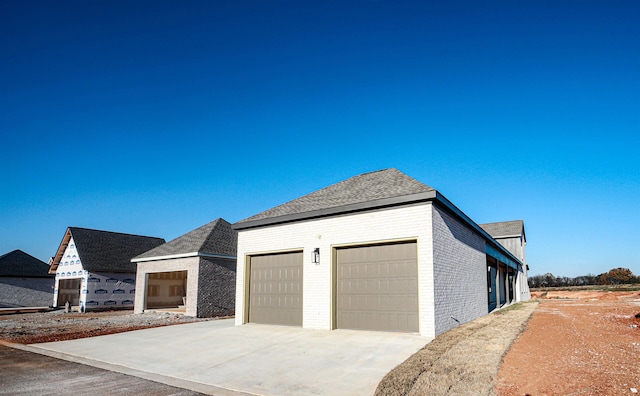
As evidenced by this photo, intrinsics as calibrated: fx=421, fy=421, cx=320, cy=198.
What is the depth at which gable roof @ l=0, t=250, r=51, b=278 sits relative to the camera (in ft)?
117

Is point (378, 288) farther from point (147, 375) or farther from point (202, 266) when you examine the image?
point (202, 266)

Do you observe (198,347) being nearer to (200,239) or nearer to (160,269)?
(200,239)

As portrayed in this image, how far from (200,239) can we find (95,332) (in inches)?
327

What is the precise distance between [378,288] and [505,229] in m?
39.3

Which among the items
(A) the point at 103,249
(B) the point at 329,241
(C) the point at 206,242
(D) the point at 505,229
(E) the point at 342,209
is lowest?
(B) the point at 329,241

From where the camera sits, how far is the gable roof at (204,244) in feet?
73.5

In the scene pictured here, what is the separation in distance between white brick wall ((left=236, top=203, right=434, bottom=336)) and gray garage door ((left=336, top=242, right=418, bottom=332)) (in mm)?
322

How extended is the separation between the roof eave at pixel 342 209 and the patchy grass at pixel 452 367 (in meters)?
3.92

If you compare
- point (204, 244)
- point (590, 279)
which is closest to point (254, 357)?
point (204, 244)

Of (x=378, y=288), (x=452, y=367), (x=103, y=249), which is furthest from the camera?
(x=103, y=249)

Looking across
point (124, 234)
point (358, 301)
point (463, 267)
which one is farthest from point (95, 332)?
point (124, 234)

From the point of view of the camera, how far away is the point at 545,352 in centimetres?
969

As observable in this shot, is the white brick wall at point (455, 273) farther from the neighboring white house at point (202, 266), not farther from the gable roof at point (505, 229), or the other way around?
the gable roof at point (505, 229)

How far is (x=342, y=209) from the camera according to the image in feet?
45.0
